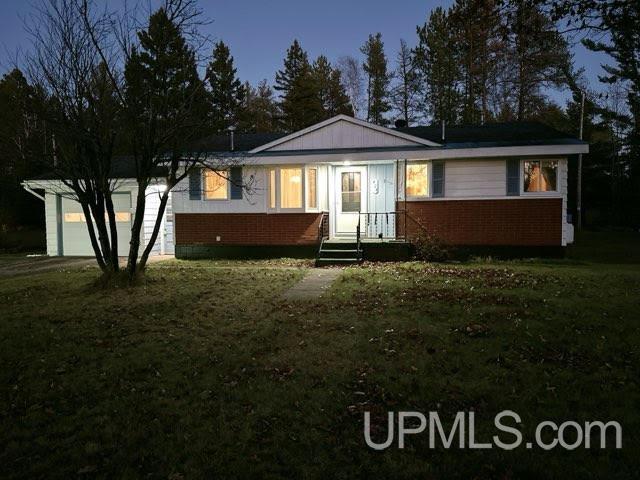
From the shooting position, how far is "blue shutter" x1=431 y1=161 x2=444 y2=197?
48.8 feet

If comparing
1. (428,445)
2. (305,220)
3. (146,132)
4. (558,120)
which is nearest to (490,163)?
(305,220)

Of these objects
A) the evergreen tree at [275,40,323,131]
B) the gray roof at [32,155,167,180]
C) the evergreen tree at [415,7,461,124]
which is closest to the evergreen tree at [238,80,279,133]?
the evergreen tree at [275,40,323,131]

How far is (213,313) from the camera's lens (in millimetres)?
7527

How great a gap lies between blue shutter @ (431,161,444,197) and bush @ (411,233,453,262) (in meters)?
1.60

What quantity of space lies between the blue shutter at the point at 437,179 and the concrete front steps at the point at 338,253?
3.17 m

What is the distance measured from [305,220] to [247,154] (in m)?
2.87

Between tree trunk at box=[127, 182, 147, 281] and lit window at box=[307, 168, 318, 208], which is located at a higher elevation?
lit window at box=[307, 168, 318, 208]

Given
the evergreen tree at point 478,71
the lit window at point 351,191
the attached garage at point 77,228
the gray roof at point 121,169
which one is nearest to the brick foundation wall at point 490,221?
the lit window at point 351,191

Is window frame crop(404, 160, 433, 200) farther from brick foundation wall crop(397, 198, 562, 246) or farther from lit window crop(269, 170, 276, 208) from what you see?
lit window crop(269, 170, 276, 208)

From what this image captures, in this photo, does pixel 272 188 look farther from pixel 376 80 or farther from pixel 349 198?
pixel 376 80

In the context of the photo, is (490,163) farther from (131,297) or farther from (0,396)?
(0,396)

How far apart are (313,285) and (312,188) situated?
6400mm

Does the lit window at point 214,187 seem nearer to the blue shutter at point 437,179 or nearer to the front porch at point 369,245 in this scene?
the front porch at point 369,245

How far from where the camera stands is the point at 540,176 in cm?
1444
